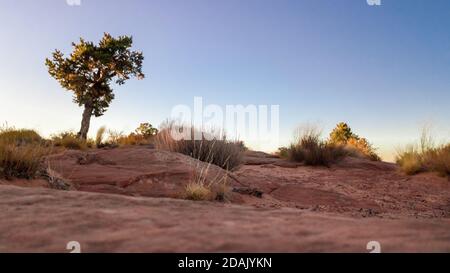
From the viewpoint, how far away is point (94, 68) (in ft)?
82.4

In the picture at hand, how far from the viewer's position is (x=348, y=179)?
33.4ft

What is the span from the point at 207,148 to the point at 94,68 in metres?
17.8

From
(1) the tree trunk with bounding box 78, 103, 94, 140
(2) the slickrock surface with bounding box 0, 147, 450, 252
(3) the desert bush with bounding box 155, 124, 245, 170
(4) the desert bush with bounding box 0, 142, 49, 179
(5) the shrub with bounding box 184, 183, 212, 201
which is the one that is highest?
(1) the tree trunk with bounding box 78, 103, 94, 140

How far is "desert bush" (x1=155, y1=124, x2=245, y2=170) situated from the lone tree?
1562 centimetres

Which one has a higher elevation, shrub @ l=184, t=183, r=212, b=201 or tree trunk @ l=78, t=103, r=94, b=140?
tree trunk @ l=78, t=103, r=94, b=140

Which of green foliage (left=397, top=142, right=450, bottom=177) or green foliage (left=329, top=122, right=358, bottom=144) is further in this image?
green foliage (left=329, top=122, right=358, bottom=144)

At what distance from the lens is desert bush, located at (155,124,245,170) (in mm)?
9388

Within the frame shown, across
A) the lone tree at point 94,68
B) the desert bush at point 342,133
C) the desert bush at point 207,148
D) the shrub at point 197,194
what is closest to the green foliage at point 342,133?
the desert bush at point 342,133

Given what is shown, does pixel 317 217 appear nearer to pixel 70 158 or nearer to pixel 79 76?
pixel 70 158

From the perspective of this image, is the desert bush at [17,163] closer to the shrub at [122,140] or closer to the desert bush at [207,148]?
the desert bush at [207,148]

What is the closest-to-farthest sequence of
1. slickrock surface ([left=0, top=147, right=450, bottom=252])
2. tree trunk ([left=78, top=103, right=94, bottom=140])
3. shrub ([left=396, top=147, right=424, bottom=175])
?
slickrock surface ([left=0, top=147, right=450, bottom=252])
shrub ([left=396, top=147, right=424, bottom=175])
tree trunk ([left=78, top=103, right=94, bottom=140])

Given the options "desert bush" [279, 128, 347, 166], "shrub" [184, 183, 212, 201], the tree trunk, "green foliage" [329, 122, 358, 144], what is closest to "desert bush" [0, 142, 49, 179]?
"shrub" [184, 183, 212, 201]

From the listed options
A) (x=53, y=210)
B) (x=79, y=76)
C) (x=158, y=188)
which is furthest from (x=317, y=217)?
(x=79, y=76)

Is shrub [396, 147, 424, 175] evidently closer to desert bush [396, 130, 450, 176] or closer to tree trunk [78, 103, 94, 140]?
desert bush [396, 130, 450, 176]
